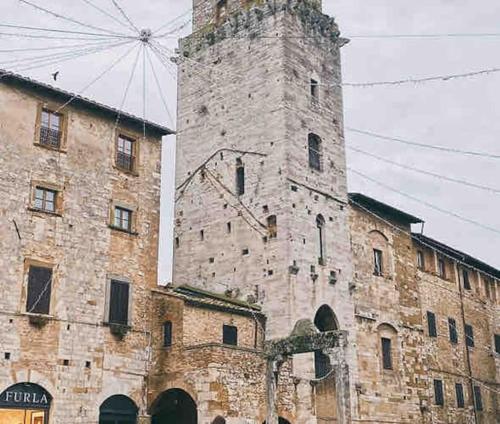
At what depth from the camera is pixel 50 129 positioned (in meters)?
25.1

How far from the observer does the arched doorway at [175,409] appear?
86.7ft

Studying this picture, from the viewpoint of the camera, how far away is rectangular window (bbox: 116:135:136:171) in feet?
88.4

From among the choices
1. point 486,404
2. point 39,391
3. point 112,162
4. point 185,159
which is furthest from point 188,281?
point 486,404

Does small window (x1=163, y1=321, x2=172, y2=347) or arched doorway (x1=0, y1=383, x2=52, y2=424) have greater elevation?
small window (x1=163, y1=321, x2=172, y2=347)

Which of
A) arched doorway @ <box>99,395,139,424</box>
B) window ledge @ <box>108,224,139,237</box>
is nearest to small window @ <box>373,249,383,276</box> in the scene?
window ledge @ <box>108,224,139,237</box>

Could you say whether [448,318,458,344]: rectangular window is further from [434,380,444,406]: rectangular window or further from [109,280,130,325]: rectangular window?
[109,280,130,325]: rectangular window

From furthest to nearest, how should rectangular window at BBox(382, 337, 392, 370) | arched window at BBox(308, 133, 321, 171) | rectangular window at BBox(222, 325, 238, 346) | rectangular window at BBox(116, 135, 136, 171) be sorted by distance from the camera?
1. rectangular window at BBox(382, 337, 392, 370)
2. arched window at BBox(308, 133, 321, 171)
3. rectangular window at BBox(222, 325, 238, 346)
4. rectangular window at BBox(116, 135, 136, 171)

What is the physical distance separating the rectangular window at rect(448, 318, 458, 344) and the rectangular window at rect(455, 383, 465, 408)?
2.41m

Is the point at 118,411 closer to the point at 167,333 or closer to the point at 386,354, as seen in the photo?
the point at 167,333

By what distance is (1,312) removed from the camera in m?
22.2

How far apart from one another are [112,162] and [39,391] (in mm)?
8476

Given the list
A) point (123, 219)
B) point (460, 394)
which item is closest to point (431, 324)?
point (460, 394)

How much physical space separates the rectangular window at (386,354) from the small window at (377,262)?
318cm

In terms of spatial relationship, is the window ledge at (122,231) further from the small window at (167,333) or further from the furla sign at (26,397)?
the furla sign at (26,397)
